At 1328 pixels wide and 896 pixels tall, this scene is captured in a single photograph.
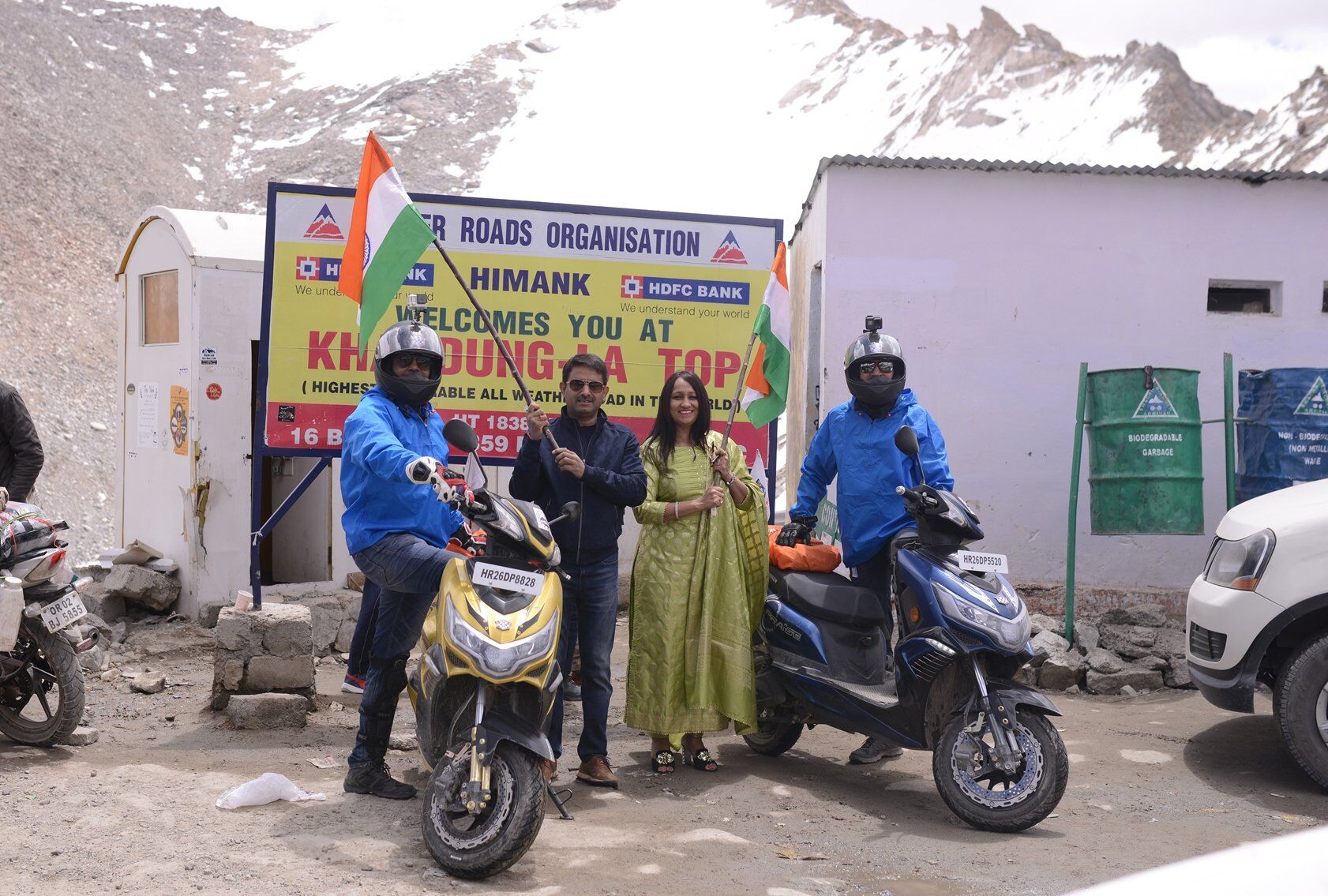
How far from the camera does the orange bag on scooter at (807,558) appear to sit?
18.6 ft

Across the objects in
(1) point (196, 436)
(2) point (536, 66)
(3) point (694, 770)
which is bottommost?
(3) point (694, 770)

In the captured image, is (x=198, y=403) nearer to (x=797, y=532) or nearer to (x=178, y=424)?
(x=178, y=424)

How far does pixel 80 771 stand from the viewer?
526 centimetres

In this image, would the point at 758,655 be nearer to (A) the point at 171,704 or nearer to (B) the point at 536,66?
(A) the point at 171,704

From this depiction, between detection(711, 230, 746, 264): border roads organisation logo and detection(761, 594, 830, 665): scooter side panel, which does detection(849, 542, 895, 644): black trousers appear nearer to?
detection(761, 594, 830, 665): scooter side panel

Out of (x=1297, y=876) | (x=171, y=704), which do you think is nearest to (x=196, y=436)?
(x=171, y=704)

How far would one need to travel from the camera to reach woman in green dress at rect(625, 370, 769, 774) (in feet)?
18.0

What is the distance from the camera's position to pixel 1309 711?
5.34 m

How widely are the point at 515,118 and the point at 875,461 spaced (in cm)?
5419

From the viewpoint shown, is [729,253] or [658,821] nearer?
[658,821]

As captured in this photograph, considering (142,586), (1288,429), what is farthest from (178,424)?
(1288,429)

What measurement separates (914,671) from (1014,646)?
0.40 metres

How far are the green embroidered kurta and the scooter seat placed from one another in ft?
0.74

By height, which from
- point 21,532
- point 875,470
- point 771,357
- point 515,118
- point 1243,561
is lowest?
point 1243,561
